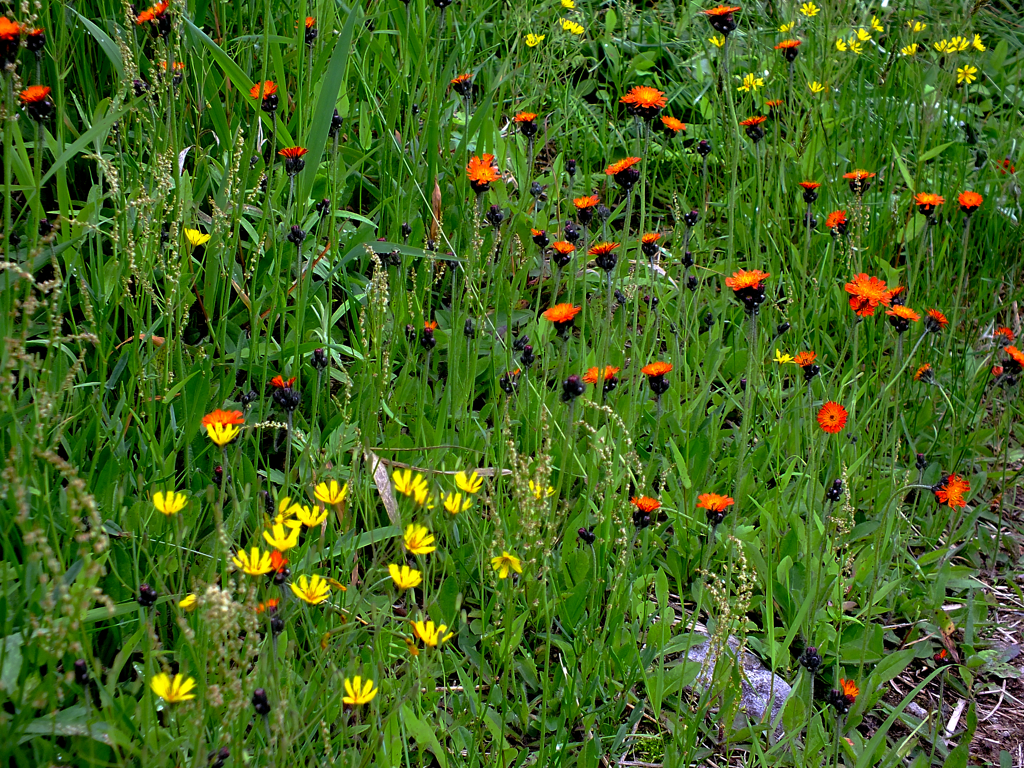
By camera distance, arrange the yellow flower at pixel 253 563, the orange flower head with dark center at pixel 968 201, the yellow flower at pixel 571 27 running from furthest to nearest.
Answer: the yellow flower at pixel 571 27 → the orange flower head with dark center at pixel 968 201 → the yellow flower at pixel 253 563

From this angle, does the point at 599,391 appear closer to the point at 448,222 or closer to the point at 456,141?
the point at 448,222

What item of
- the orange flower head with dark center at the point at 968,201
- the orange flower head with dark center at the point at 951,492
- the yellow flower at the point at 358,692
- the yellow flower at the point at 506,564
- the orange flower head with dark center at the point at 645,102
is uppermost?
the orange flower head with dark center at the point at 645,102

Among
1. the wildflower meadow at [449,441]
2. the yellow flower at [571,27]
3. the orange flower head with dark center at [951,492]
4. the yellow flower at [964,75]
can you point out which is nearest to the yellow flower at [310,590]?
the wildflower meadow at [449,441]

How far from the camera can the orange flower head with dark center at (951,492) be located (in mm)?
1982

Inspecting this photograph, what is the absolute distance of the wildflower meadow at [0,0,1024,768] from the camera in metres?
1.25

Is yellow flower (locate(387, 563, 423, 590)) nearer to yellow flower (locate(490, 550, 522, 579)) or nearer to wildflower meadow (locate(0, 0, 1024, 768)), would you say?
wildflower meadow (locate(0, 0, 1024, 768))

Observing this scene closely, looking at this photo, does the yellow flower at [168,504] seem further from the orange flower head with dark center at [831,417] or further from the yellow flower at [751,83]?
the yellow flower at [751,83]

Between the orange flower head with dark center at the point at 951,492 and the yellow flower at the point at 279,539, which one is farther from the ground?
the yellow flower at the point at 279,539

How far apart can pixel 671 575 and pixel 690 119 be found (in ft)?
7.77

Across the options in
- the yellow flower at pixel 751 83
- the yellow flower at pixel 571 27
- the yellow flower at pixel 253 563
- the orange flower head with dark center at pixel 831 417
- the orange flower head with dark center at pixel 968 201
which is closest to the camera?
the yellow flower at pixel 253 563

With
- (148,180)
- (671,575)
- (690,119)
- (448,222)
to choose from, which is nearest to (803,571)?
(671,575)

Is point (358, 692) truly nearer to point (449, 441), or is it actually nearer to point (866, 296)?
point (449, 441)

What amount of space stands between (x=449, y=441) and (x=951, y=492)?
3.86ft

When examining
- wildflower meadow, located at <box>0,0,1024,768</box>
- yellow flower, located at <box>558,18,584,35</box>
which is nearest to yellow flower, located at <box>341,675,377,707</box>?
wildflower meadow, located at <box>0,0,1024,768</box>
